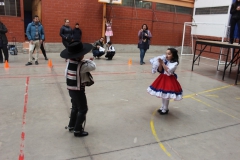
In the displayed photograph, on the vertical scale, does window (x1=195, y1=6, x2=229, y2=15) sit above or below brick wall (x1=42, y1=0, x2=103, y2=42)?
above

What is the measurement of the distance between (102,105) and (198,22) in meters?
12.6

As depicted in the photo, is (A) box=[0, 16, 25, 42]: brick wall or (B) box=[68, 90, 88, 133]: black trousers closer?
(B) box=[68, 90, 88, 133]: black trousers

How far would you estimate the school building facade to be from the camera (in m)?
11.0

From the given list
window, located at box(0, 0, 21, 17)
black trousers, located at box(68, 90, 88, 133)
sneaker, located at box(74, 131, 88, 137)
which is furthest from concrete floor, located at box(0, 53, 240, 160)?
window, located at box(0, 0, 21, 17)

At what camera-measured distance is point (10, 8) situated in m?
10.7

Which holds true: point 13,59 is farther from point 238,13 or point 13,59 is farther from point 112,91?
point 238,13

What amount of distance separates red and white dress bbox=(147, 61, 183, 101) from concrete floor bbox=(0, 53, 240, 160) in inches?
19.7

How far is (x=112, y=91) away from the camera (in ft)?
18.7

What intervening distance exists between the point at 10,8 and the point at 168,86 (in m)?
9.99

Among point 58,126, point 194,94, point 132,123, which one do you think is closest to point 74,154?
point 58,126

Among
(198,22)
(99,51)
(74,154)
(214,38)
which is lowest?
(74,154)

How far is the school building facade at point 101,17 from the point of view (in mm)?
11047

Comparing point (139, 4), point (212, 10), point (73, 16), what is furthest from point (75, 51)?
point (212, 10)

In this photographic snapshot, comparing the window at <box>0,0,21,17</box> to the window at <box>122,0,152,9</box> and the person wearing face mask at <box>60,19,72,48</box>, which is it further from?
the window at <box>122,0,152,9</box>
